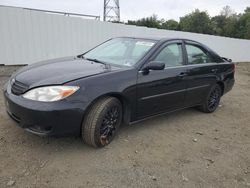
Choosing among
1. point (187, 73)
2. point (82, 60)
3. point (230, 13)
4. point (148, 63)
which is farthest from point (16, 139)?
point (230, 13)

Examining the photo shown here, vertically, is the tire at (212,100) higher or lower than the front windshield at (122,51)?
lower

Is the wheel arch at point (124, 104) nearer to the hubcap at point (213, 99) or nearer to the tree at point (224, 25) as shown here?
the hubcap at point (213, 99)

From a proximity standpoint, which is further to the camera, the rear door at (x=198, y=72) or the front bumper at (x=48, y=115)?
the rear door at (x=198, y=72)

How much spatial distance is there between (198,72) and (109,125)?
2.22m

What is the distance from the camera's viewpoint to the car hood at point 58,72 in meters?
3.20

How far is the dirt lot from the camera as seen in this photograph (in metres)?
2.93

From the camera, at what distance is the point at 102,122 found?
3.41 m

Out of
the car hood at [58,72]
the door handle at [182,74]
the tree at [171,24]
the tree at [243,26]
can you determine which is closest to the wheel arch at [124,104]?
the car hood at [58,72]

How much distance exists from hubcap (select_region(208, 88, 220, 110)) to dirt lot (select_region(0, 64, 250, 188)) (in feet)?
3.20

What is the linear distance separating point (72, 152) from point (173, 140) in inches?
62.5

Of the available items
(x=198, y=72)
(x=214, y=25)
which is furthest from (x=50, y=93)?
(x=214, y=25)

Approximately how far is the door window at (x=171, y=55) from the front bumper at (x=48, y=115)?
169 centimetres

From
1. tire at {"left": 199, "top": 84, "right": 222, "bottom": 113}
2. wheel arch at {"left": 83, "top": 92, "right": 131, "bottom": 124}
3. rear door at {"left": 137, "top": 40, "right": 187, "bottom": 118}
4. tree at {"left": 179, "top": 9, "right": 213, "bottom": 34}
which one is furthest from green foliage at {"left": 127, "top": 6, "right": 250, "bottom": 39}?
wheel arch at {"left": 83, "top": 92, "right": 131, "bottom": 124}

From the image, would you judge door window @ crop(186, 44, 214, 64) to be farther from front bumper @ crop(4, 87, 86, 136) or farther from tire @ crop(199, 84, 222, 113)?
front bumper @ crop(4, 87, 86, 136)
